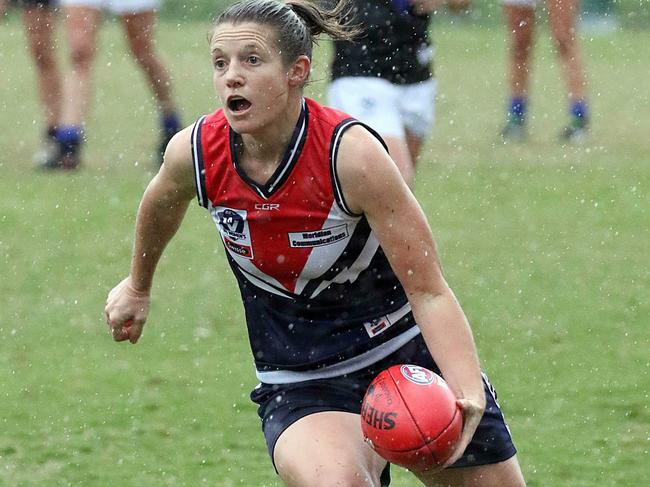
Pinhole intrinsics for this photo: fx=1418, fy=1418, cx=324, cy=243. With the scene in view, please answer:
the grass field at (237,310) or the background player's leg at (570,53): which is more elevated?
the background player's leg at (570,53)

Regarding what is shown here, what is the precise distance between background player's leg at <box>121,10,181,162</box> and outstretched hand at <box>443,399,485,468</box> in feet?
21.8

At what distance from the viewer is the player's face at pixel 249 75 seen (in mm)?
3719

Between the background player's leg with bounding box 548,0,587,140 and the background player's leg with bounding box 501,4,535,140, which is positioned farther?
the background player's leg with bounding box 501,4,535,140

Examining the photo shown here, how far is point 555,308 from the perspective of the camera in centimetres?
702

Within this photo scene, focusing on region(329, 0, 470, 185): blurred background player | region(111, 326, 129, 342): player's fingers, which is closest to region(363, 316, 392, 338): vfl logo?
region(111, 326, 129, 342): player's fingers

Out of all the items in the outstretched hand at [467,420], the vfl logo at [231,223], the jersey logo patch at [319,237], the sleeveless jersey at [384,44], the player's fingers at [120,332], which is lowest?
the outstretched hand at [467,420]

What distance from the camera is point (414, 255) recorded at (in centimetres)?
369

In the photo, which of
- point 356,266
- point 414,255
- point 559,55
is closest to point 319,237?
point 356,266

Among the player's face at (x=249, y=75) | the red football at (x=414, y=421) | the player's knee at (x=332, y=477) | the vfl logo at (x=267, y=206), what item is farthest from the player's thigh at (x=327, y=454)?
the player's face at (x=249, y=75)

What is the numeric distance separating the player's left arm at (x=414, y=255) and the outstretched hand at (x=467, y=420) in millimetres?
18

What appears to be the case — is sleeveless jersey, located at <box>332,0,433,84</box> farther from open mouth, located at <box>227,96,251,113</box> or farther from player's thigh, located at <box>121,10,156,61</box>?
player's thigh, located at <box>121,10,156,61</box>

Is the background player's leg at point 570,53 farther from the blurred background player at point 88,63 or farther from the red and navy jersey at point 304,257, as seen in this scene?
the red and navy jersey at point 304,257

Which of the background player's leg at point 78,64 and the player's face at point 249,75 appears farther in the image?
the background player's leg at point 78,64

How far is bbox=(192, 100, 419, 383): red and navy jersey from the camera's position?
150 inches
